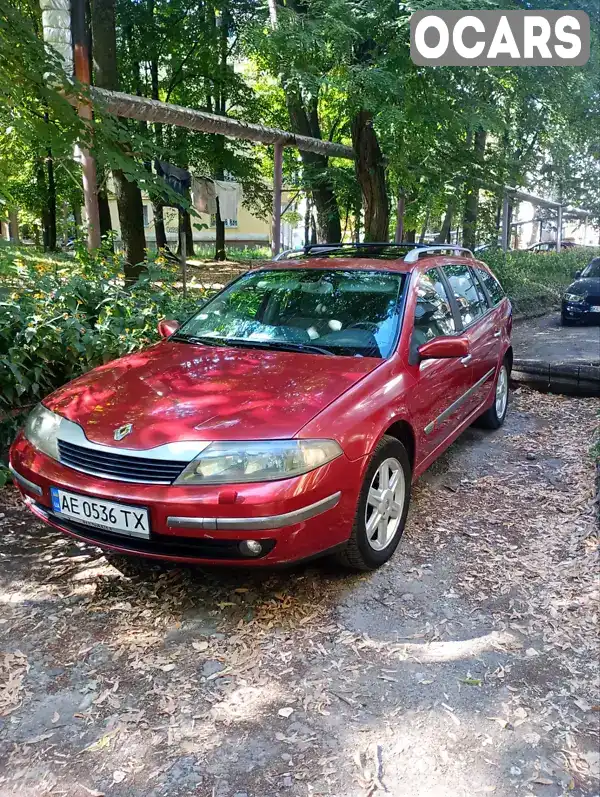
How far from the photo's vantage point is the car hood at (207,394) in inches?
111

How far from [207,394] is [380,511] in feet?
3.47

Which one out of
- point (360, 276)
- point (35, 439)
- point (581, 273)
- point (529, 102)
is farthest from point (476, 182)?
point (35, 439)

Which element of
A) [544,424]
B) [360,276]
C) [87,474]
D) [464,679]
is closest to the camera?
[464,679]

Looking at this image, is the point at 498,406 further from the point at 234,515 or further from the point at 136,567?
the point at 234,515

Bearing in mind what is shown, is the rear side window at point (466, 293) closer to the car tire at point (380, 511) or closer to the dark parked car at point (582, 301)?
the car tire at point (380, 511)

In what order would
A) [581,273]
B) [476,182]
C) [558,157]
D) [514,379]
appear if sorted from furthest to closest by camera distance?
[558,157] < [581,273] < [476,182] < [514,379]

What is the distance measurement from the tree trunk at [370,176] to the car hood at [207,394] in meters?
9.05

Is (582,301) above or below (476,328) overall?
below

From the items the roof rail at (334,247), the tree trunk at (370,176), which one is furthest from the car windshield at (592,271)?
the roof rail at (334,247)

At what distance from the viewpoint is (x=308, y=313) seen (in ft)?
13.0

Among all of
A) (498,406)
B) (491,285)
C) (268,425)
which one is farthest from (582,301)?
(268,425)

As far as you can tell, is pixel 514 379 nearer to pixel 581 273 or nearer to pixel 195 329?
pixel 195 329

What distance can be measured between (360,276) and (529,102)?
34.1 feet

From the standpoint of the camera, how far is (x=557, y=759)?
2.12 m
